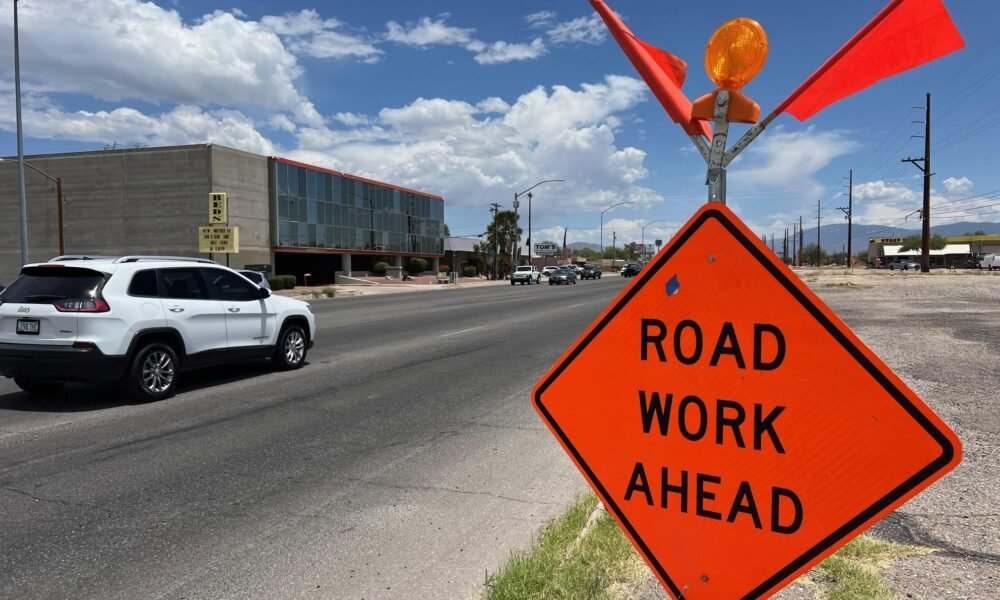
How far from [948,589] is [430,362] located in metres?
8.40

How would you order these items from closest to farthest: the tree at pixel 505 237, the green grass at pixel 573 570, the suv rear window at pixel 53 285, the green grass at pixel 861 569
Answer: the green grass at pixel 861 569
the green grass at pixel 573 570
the suv rear window at pixel 53 285
the tree at pixel 505 237

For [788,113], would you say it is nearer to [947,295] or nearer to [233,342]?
[233,342]

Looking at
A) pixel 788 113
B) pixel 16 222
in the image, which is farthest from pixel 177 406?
pixel 16 222

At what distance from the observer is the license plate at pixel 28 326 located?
287 inches

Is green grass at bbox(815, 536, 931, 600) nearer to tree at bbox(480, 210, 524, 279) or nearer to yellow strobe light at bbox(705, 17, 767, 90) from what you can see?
yellow strobe light at bbox(705, 17, 767, 90)

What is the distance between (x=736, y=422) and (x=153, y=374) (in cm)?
741

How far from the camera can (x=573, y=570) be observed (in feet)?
10.6

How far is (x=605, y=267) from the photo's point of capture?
145125 mm

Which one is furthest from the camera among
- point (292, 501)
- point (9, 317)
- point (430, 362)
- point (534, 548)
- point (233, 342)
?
point (430, 362)

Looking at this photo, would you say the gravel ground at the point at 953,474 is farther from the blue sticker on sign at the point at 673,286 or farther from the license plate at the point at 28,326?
the license plate at the point at 28,326

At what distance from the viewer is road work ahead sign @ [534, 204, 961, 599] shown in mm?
1915

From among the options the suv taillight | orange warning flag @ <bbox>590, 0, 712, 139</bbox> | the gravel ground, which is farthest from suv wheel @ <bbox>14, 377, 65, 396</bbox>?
orange warning flag @ <bbox>590, 0, 712, 139</bbox>

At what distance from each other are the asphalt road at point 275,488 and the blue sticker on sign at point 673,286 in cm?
204

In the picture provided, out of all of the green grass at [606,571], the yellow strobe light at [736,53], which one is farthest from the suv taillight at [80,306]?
the yellow strobe light at [736,53]
